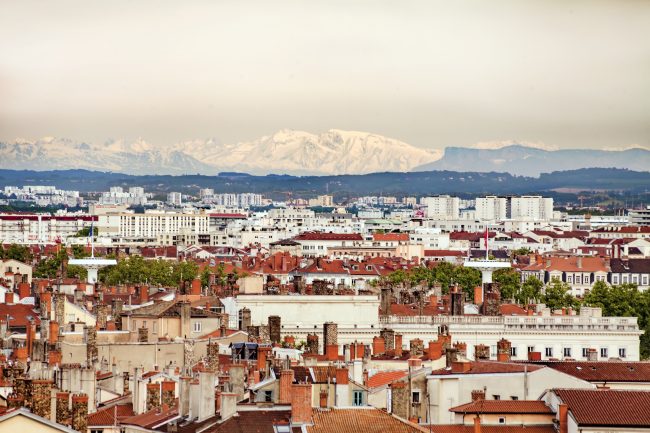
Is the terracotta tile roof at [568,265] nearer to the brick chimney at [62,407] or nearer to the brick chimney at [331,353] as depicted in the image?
the brick chimney at [331,353]

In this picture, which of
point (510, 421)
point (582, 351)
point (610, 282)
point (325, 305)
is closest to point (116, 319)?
point (325, 305)

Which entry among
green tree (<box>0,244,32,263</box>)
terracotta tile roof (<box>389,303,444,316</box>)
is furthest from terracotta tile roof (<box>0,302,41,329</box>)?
green tree (<box>0,244,32,263</box>)

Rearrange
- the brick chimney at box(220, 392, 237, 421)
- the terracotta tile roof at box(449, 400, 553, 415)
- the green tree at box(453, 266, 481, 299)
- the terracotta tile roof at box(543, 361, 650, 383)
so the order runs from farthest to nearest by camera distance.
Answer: the green tree at box(453, 266, 481, 299)
the terracotta tile roof at box(543, 361, 650, 383)
the terracotta tile roof at box(449, 400, 553, 415)
the brick chimney at box(220, 392, 237, 421)

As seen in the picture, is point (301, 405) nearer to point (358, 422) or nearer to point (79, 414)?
point (358, 422)

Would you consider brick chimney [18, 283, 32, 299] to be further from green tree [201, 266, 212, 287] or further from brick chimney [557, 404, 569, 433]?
brick chimney [557, 404, 569, 433]

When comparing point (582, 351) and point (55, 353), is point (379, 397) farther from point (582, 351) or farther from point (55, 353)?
point (582, 351)

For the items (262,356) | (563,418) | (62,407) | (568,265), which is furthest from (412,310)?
(568,265)

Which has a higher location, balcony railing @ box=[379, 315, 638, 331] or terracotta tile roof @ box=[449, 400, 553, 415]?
terracotta tile roof @ box=[449, 400, 553, 415]
